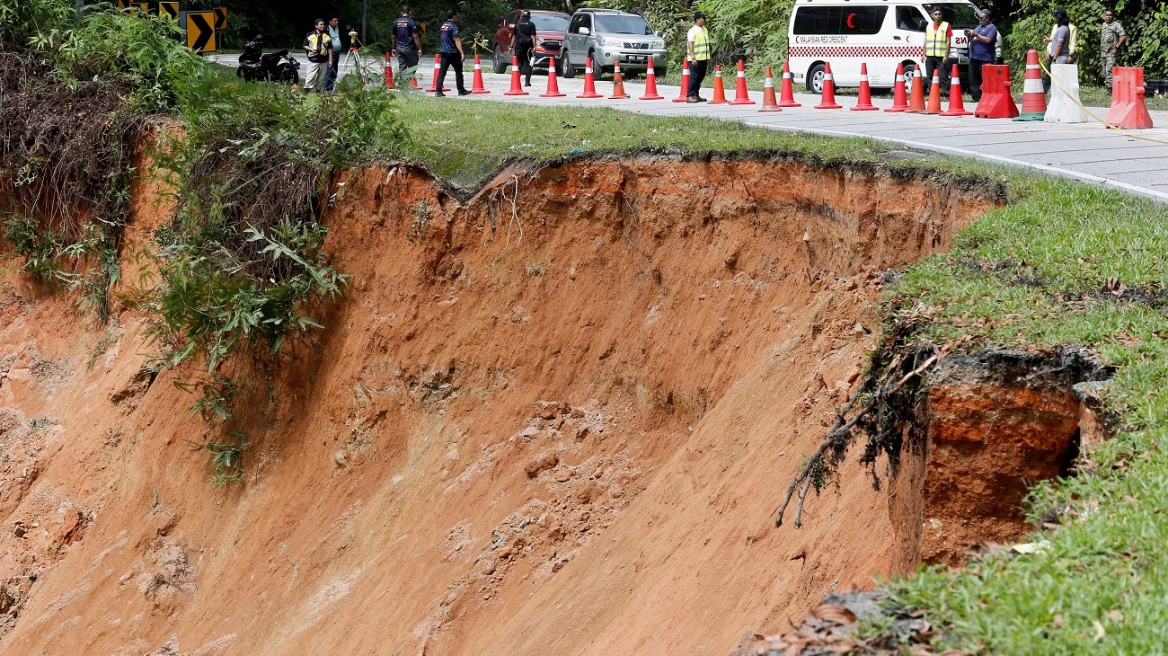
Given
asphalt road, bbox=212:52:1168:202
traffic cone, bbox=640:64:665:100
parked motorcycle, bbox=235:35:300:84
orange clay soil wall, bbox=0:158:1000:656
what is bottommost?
orange clay soil wall, bbox=0:158:1000:656

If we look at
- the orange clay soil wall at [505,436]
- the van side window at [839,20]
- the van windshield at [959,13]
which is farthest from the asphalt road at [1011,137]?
the van side window at [839,20]

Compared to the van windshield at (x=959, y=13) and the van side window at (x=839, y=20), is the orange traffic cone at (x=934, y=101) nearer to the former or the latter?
the van windshield at (x=959, y=13)

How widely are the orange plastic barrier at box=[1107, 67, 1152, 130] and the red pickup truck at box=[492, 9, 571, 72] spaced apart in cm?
1610

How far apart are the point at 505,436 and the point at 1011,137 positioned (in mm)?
6719

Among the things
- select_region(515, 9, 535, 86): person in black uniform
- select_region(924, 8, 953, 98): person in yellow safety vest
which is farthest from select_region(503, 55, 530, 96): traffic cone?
select_region(924, 8, 953, 98): person in yellow safety vest

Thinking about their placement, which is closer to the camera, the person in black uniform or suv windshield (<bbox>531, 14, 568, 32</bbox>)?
the person in black uniform

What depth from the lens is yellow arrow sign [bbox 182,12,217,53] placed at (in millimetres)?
14594

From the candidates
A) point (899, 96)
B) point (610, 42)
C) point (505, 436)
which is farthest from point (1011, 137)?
point (610, 42)

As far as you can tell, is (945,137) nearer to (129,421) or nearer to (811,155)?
(811,155)

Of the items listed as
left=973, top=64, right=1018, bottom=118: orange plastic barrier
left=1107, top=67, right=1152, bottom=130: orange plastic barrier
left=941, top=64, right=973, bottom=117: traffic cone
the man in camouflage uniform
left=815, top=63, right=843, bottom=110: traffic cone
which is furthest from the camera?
the man in camouflage uniform

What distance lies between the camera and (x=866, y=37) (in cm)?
2277

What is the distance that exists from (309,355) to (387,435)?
44.6 inches

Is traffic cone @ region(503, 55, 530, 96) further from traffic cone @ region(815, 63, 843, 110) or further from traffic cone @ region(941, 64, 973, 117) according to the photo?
traffic cone @ region(941, 64, 973, 117)

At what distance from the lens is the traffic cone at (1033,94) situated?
1539 cm
